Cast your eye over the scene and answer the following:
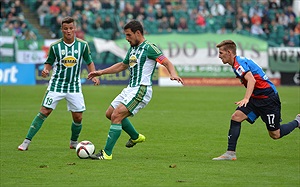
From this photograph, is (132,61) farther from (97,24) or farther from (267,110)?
(97,24)

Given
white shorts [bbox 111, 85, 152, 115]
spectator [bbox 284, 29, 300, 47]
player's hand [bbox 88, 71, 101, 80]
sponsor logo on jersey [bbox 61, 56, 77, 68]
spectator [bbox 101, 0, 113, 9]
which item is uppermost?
sponsor logo on jersey [bbox 61, 56, 77, 68]

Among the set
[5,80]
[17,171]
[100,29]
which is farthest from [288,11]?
[17,171]

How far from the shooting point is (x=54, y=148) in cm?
1104

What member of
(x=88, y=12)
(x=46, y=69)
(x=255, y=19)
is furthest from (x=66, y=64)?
(x=255, y=19)

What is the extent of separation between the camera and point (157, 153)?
10492mm

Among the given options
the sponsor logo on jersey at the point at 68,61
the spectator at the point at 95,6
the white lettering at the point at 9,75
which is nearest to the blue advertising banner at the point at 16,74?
the white lettering at the point at 9,75

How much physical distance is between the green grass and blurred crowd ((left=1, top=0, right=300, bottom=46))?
12.4m

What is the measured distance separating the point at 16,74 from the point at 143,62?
67.0 feet

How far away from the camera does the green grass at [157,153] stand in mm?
8008

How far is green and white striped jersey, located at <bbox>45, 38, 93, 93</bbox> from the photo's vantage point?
10945 millimetres

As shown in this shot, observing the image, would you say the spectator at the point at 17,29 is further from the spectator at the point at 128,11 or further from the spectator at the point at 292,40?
the spectator at the point at 292,40

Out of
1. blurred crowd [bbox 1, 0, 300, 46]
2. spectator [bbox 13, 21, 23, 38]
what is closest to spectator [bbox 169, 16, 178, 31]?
blurred crowd [bbox 1, 0, 300, 46]

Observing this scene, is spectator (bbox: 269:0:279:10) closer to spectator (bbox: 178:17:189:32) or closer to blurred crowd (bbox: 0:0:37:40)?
spectator (bbox: 178:17:189:32)

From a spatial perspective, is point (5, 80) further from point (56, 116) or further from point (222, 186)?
point (222, 186)
